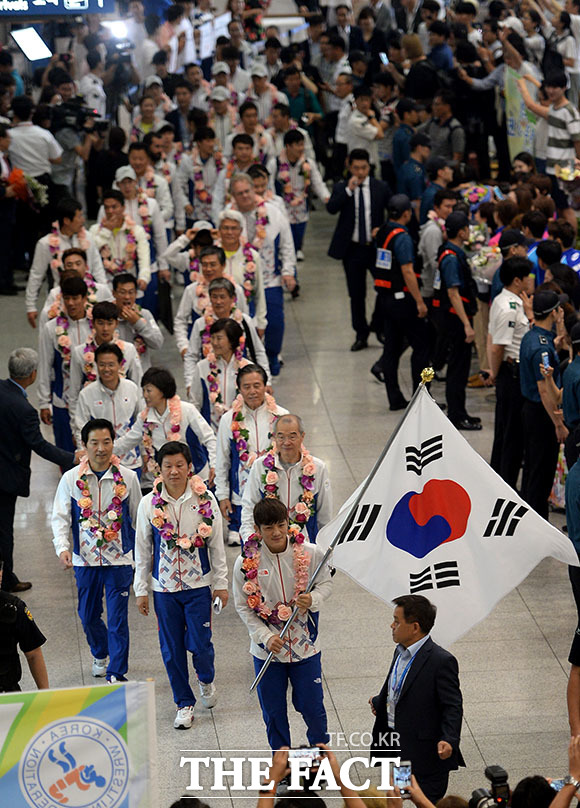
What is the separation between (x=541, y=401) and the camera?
29.0 feet

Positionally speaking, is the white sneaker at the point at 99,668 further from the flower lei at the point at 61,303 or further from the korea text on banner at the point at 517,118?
the korea text on banner at the point at 517,118

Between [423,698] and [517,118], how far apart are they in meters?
10.7

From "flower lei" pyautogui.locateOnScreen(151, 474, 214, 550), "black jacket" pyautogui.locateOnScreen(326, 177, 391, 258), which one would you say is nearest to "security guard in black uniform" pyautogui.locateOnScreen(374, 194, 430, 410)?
A: "black jacket" pyautogui.locateOnScreen(326, 177, 391, 258)

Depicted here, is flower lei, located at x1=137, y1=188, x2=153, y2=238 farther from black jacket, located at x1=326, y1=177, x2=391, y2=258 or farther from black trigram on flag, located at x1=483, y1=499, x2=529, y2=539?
black trigram on flag, located at x1=483, y1=499, x2=529, y2=539

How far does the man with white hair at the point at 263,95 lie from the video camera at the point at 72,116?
2.13m

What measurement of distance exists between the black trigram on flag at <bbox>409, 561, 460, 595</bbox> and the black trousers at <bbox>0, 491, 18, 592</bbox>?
3323 millimetres

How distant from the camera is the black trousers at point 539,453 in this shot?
29.5 ft

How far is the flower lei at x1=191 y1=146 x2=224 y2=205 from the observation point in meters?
14.4

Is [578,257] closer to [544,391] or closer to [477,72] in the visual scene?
[544,391]

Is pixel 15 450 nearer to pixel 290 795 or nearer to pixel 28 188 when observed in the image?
pixel 290 795

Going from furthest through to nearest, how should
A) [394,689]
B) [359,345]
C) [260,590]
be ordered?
1. [359,345]
2. [260,590]
3. [394,689]

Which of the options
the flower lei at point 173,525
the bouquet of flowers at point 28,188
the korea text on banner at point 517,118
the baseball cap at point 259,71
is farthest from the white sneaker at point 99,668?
the baseball cap at point 259,71

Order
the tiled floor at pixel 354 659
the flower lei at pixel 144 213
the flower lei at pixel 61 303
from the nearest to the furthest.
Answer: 1. the tiled floor at pixel 354 659
2. the flower lei at pixel 61 303
3. the flower lei at pixel 144 213

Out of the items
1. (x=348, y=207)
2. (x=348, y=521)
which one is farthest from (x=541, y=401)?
(x=348, y=207)
